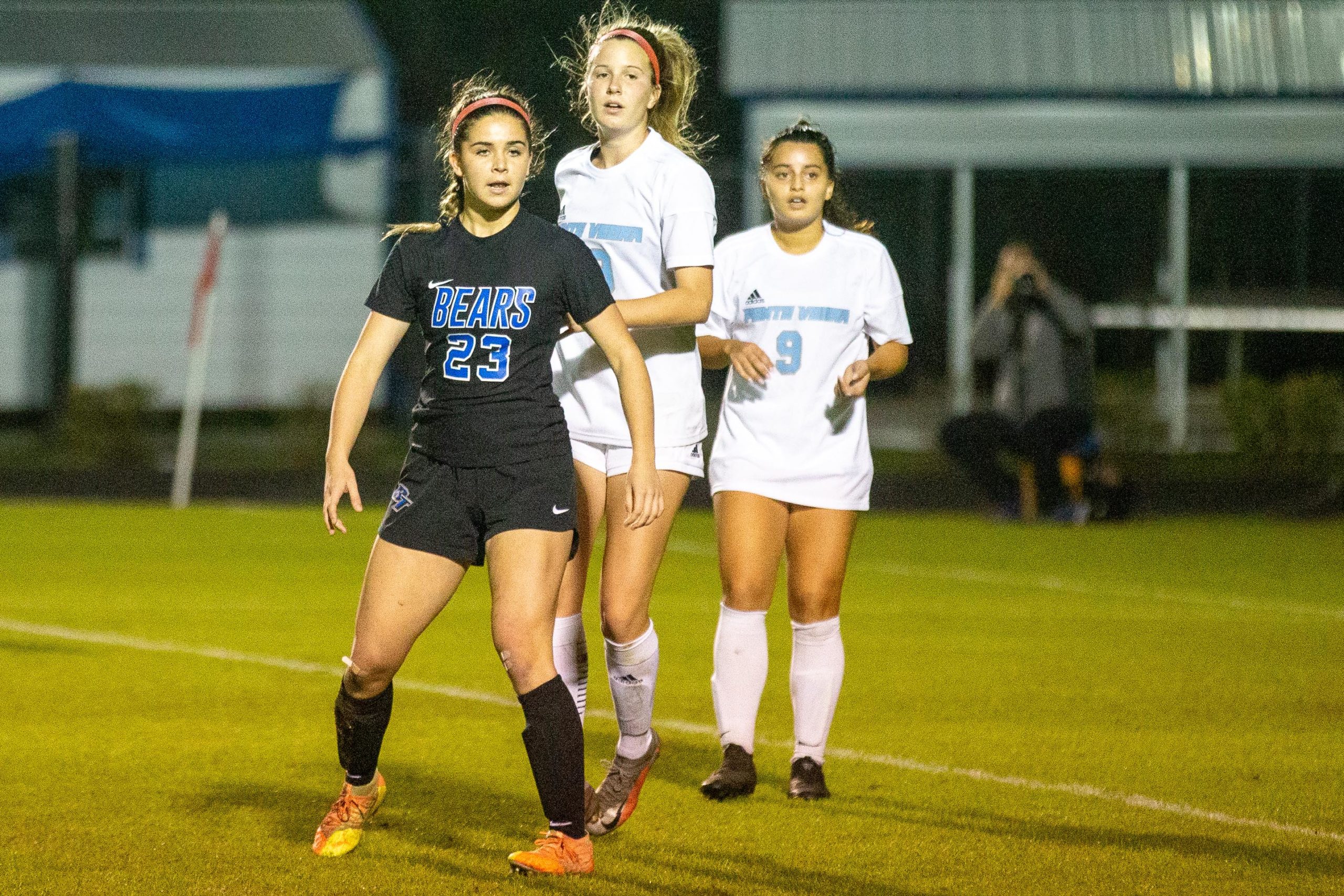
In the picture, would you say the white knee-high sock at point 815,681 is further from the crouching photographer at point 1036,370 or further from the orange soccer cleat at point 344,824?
the crouching photographer at point 1036,370

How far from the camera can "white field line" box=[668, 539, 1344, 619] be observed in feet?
35.1

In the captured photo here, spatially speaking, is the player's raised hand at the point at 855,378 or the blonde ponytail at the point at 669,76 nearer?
the blonde ponytail at the point at 669,76

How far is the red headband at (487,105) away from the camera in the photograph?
499 cm

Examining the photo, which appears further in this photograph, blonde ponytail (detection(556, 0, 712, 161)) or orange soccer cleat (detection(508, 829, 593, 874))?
blonde ponytail (detection(556, 0, 712, 161))

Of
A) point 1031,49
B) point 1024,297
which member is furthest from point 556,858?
point 1031,49

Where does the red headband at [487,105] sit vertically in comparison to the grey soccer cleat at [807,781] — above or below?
above

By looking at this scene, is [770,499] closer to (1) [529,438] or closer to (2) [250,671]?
(1) [529,438]

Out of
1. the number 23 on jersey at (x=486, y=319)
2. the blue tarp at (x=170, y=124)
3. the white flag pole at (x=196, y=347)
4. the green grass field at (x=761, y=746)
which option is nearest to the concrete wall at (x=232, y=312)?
the blue tarp at (x=170, y=124)

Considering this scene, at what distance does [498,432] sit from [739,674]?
1.63 meters

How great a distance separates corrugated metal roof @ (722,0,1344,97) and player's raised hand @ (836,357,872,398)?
1557 centimetres

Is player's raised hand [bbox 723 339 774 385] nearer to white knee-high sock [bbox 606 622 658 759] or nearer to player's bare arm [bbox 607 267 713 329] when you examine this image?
player's bare arm [bbox 607 267 713 329]

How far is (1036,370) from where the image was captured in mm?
14969

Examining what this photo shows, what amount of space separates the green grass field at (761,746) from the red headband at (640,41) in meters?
2.19

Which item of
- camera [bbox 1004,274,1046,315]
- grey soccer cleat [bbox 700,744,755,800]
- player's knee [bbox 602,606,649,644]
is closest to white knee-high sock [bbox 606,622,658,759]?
player's knee [bbox 602,606,649,644]
